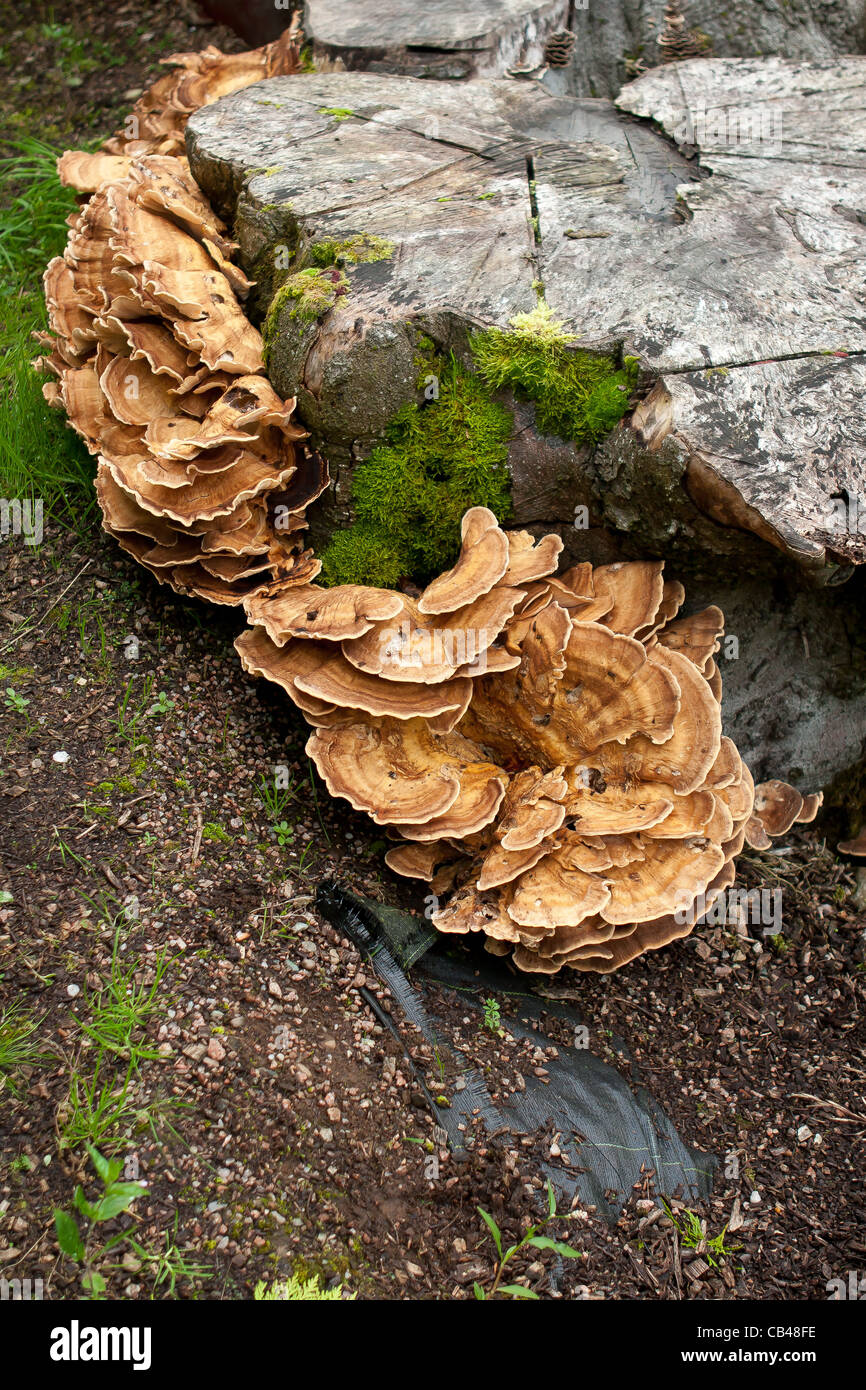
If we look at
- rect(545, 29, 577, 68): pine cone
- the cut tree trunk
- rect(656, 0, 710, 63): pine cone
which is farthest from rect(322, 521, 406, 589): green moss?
rect(656, 0, 710, 63): pine cone

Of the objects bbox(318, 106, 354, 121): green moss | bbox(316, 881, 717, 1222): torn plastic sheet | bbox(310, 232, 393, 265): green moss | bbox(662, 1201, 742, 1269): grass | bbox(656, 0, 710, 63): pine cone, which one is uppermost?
bbox(656, 0, 710, 63): pine cone

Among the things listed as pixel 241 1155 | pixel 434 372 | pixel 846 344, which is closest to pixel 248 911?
pixel 241 1155

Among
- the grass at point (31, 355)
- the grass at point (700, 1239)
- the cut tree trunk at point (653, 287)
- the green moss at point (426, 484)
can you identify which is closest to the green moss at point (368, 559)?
the green moss at point (426, 484)

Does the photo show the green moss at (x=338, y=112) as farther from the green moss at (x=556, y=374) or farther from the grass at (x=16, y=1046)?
the grass at (x=16, y=1046)

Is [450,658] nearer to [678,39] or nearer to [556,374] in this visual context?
[556,374]

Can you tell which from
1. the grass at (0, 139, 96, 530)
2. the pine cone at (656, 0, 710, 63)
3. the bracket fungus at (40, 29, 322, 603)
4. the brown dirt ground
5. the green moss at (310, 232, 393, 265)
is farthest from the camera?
the pine cone at (656, 0, 710, 63)

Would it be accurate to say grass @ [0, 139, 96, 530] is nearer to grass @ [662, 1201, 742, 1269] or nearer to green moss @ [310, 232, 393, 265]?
green moss @ [310, 232, 393, 265]

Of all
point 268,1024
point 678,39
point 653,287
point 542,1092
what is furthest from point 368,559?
point 678,39
